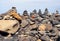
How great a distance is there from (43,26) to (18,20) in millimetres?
2523

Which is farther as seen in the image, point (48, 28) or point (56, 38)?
point (48, 28)

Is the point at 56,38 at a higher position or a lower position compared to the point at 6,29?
lower

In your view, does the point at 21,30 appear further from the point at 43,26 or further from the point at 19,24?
the point at 43,26

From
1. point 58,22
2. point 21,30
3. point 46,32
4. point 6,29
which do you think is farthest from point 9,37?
point 58,22

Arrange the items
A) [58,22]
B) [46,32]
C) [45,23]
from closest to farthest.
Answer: [46,32], [45,23], [58,22]

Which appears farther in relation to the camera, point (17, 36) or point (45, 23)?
point (45, 23)

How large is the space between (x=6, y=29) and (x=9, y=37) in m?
0.58

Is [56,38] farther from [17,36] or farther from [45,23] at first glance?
[17,36]

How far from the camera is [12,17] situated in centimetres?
1573

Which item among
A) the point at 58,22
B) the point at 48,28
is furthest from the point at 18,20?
the point at 58,22

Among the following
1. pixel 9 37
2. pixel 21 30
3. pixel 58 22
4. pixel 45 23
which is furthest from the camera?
pixel 58 22

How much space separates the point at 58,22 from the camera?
18.8 m

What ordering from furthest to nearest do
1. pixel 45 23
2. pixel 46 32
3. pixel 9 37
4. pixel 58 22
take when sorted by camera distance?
1. pixel 58 22
2. pixel 45 23
3. pixel 46 32
4. pixel 9 37

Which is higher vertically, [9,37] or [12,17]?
[12,17]
